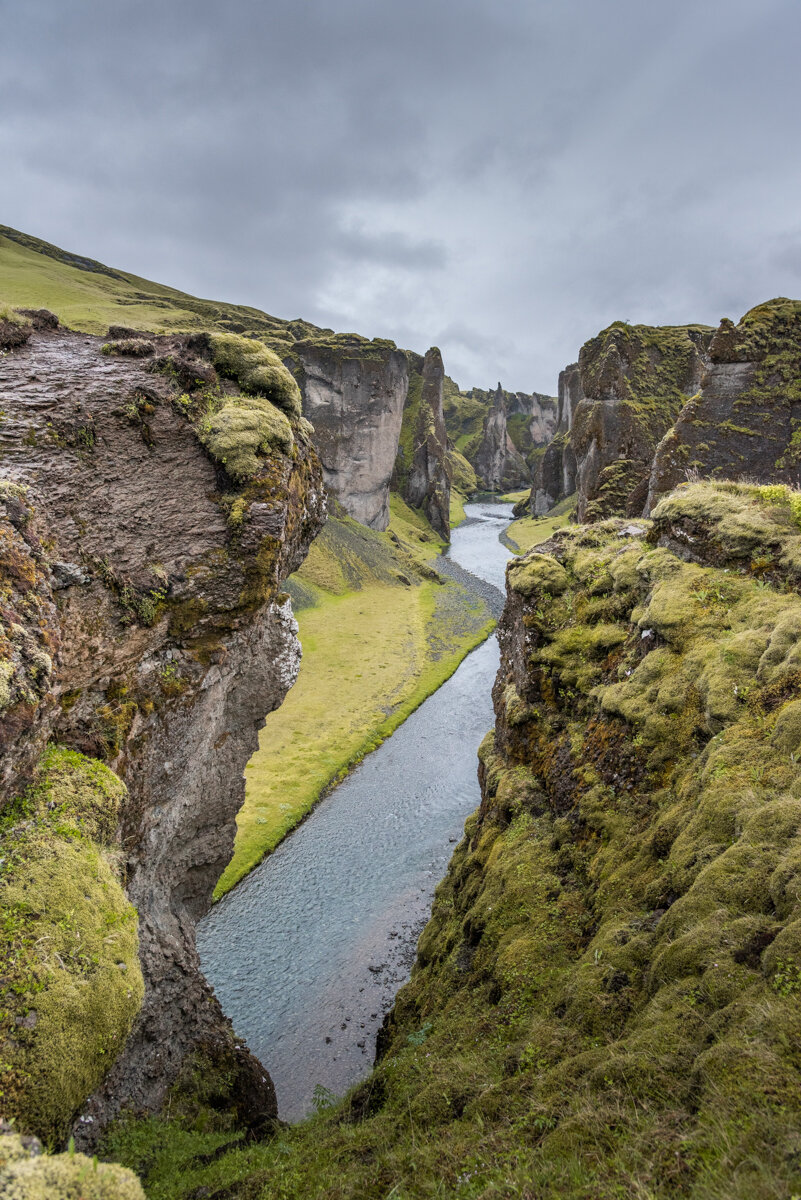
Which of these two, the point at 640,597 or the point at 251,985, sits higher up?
the point at 640,597

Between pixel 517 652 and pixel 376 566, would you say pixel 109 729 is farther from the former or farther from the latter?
pixel 376 566

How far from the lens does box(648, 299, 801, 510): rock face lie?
2970cm

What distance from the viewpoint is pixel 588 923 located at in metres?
10.5

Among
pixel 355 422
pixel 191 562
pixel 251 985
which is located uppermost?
pixel 355 422

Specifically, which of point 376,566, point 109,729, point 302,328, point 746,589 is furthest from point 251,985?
point 302,328

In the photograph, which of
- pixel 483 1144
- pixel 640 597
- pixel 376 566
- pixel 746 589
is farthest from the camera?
pixel 376 566

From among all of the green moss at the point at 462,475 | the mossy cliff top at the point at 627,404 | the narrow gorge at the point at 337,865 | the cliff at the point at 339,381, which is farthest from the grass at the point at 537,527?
the narrow gorge at the point at 337,865

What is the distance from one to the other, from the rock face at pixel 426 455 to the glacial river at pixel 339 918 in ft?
252

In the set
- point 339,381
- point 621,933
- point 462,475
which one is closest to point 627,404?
point 621,933

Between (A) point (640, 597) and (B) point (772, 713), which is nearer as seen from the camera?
(B) point (772, 713)

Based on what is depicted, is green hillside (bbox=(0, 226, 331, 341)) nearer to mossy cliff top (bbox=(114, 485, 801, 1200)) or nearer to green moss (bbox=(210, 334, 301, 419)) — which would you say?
green moss (bbox=(210, 334, 301, 419))

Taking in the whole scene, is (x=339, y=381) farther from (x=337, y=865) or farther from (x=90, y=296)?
(x=337, y=865)

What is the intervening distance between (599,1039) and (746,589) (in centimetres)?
881

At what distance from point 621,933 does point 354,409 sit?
85.0m
